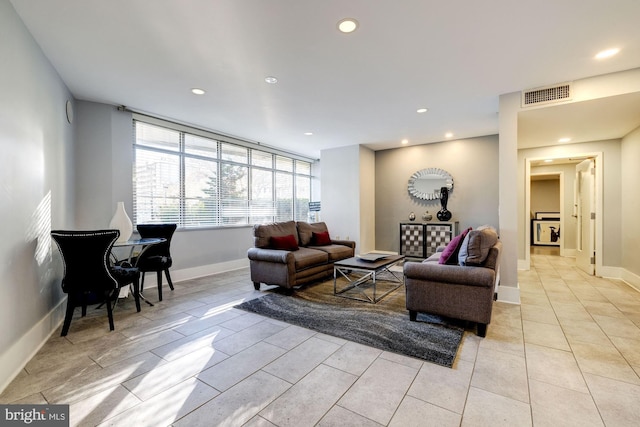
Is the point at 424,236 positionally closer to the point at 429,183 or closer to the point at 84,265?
the point at 429,183

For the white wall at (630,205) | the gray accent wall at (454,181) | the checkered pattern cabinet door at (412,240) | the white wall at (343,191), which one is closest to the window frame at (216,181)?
the white wall at (343,191)

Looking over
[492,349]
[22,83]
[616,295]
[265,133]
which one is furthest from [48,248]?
[616,295]

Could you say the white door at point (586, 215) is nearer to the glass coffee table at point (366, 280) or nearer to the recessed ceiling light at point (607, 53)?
the recessed ceiling light at point (607, 53)

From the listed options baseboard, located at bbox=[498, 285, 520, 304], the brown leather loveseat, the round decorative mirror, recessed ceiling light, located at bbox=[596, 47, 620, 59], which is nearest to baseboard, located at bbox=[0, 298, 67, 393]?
the brown leather loveseat

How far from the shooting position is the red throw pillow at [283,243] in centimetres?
420

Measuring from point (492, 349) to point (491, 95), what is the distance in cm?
309

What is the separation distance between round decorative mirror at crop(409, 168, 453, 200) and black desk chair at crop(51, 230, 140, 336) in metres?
5.58

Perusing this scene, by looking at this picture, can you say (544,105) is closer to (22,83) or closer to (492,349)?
(492,349)

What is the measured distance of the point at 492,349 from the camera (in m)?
2.30

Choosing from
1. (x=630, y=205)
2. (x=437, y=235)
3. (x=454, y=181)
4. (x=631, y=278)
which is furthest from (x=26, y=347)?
(x=630, y=205)

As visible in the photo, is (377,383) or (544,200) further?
(544,200)

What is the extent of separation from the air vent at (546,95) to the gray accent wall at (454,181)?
230 cm

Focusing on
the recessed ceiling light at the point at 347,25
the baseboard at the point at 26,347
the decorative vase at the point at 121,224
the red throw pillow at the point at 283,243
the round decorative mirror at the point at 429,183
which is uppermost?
the recessed ceiling light at the point at 347,25

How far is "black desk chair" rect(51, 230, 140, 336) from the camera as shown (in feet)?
8.32
